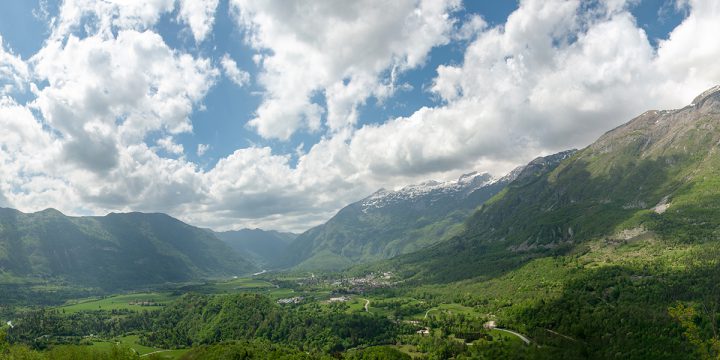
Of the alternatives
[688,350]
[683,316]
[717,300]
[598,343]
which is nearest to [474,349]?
[598,343]

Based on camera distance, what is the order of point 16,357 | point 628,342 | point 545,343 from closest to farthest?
point 16,357 → point 628,342 → point 545,343

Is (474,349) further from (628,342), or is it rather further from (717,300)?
(717,300)

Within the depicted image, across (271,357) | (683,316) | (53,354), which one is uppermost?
(683,316)

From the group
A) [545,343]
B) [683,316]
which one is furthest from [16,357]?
[545,343]

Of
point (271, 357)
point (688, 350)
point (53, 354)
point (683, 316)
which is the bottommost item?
point (688, 350)

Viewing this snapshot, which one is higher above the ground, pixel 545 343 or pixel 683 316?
pixel 683 316

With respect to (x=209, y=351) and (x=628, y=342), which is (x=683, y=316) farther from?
(x=209, y=351)

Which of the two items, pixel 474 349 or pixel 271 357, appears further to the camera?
pixel 474 349

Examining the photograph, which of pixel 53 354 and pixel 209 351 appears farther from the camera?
pixel 209 351

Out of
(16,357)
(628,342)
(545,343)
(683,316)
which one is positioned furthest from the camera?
(545,343)
